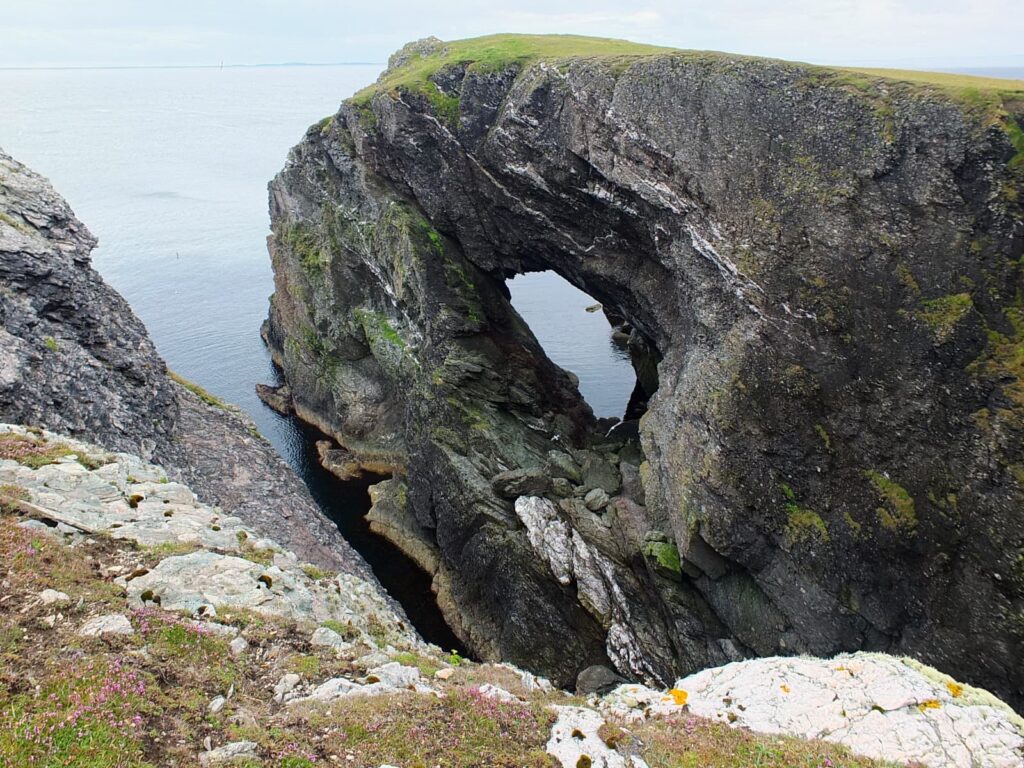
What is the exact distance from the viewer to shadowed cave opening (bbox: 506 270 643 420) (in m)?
62.0

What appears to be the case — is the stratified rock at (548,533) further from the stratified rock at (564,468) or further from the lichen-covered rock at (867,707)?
the lichen-covered rock at (867,707)

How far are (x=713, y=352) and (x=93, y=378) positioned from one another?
28.8m

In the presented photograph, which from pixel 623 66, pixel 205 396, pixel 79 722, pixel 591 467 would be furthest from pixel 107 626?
pixel 205 396

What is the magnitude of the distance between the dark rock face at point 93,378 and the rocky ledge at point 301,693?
415 inches

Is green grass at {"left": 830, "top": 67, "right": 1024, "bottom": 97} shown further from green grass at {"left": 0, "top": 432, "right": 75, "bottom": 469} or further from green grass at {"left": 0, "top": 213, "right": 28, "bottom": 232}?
green grass at {"left": 0, "top": 213, "right": 28, "bottom": 232}

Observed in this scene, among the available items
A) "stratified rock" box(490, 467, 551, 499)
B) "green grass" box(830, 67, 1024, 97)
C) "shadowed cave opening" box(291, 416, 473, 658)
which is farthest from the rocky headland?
"shadowed cave opening" box(291, 416, 473, 658)

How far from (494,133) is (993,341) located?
86.8 ft

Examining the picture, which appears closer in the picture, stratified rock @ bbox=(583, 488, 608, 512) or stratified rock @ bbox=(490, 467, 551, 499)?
stratified rock @ bbox=(583, 488, 608, 512)

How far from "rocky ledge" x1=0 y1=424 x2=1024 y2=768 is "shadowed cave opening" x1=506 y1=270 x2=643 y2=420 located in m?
38.5

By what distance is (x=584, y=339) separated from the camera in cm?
7481

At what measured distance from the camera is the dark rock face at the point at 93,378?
27.0 m

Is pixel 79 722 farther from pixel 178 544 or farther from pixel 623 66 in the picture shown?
pixel 623 66

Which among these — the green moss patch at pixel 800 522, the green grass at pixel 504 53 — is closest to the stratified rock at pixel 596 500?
the green moss patch at pixel 800 522

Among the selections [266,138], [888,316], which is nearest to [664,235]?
[888,316]
